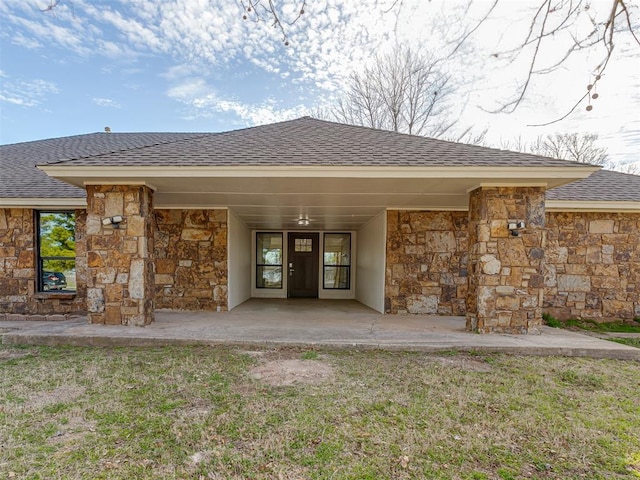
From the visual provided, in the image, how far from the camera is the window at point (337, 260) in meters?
10.3

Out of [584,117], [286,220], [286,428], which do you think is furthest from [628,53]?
[286,220]

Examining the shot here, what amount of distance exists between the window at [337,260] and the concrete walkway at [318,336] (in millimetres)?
4382

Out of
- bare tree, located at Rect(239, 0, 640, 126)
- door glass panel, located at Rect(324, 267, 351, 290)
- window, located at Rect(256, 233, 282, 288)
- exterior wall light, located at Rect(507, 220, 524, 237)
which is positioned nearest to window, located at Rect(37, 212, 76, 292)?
window, located at Rect(256, 233, 282, 288)

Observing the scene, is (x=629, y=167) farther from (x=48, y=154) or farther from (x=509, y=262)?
(x=48, y=154)

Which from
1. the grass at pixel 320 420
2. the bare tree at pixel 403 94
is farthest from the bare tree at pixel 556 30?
the bare tree at pixel 403 94

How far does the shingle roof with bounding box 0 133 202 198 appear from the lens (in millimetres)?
6246

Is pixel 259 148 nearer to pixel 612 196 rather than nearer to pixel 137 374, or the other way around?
pixel 137 374

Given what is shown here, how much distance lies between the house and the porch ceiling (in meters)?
0.03

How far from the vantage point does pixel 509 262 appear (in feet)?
15.9

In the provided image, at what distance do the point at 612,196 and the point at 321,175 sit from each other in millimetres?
6082

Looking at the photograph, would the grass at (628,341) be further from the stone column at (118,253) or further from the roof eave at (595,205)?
the stone column at (118,253)

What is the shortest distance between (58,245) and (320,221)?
566 cm

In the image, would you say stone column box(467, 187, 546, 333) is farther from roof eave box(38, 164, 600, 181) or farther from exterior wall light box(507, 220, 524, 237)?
roof eave box(38, 164, 600, 181)

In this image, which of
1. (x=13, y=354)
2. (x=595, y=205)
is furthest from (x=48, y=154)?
(x=595, y=205)
